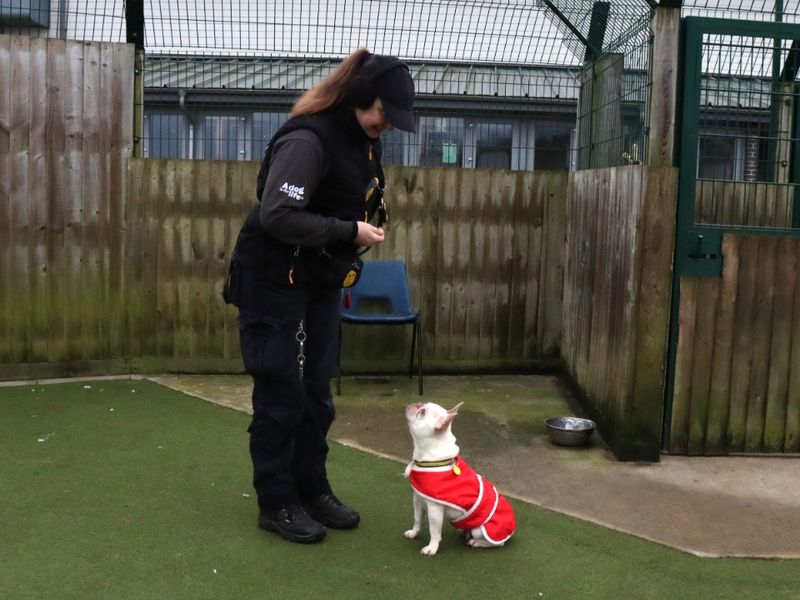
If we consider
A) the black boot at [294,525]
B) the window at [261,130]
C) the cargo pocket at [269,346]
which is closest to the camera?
the cargo pocket at [269,346]

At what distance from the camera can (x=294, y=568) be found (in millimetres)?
3496

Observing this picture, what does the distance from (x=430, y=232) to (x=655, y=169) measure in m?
2.24

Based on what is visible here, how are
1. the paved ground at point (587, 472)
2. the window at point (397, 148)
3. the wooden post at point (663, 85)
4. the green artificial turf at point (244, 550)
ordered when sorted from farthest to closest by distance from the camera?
the window at point (397, 148) < the wooden post at point (663, 85) < the paved ground at point (587, 472) < the green artificial turf at point (244, 550)

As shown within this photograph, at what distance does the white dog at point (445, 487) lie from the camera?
3.56m

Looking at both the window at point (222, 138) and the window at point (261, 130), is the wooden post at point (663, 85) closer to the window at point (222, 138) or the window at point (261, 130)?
the window at point (261, 130)

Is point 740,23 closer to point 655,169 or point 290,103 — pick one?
point 655,169

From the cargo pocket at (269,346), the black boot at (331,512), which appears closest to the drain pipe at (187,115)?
the cargo pocket at (269,346)

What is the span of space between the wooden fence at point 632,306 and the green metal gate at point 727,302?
116 millimetres

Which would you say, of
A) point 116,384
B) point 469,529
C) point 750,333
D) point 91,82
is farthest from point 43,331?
point 750,333

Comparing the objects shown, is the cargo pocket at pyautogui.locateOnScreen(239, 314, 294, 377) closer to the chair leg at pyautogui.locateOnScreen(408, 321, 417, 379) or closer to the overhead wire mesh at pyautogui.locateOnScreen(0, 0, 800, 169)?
the chair leg at pyautogui.locateOnScreen(408, 321, 417, 379)

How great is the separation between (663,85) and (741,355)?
4.83ft

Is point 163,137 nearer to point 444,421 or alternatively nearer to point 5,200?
point 5,200

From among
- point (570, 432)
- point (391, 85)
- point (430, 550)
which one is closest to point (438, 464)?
point (430, 550)

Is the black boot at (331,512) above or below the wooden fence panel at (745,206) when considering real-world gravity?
below
